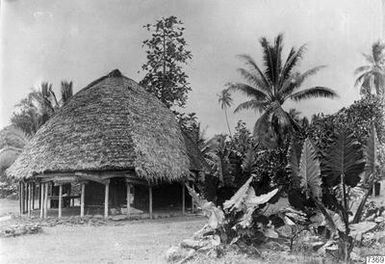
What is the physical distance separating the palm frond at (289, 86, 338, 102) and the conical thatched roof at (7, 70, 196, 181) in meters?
5.29

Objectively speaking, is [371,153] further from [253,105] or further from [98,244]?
[253,105]

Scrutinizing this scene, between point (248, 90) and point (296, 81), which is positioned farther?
point (248, 90)

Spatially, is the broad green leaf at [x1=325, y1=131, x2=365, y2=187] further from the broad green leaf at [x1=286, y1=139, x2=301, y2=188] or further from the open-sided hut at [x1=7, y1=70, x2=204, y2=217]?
the open-sided hut at [x1=7, y1=70, x2=204, y2=217]

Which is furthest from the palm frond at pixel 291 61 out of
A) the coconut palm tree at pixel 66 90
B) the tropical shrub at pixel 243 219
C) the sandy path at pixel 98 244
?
the tropical shrub at pixel 243 219

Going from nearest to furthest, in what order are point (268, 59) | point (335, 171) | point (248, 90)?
1. point (335, 171)
2. point (268, 59)
3. point (248, 90)

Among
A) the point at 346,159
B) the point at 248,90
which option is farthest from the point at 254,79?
the point at 346,159

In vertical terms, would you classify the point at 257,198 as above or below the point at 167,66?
below

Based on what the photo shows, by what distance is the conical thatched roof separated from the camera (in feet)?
52.7

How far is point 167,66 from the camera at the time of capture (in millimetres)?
19656

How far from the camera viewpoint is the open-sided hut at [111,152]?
16016 mm

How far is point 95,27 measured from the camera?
9.50 meters

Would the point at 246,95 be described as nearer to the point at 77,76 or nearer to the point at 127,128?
the point at 127,128

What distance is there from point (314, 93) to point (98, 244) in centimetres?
1310

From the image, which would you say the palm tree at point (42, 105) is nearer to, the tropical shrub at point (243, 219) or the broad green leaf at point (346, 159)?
the tropical shrub at point (243, 219)
